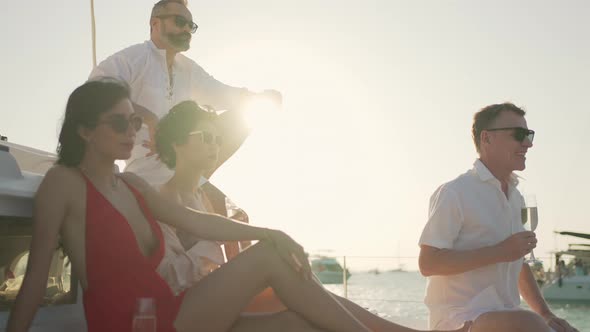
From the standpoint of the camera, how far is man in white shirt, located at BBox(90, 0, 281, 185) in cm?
388

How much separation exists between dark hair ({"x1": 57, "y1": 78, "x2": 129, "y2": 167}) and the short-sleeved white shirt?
1.65m

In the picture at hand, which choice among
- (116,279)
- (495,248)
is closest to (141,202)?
(116,279)

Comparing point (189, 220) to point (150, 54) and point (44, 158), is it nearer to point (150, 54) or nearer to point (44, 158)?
point (44, 158)

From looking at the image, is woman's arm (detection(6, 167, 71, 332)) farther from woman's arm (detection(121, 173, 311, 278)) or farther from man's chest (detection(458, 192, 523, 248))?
man's chest (detection(458, 192, 523, 248))

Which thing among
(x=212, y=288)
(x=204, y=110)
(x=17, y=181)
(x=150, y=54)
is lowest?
(x=212, y=288)

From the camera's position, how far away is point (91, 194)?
240 centimetres

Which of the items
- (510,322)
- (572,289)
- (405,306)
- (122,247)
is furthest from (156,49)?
(572,289)

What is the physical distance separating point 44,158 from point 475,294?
2.24 m

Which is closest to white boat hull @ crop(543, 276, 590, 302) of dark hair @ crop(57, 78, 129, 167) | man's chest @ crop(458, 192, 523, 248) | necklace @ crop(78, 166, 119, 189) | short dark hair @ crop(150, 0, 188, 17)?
man's chest @ crop(458, 192, 523, 248)

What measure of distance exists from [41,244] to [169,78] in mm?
2061

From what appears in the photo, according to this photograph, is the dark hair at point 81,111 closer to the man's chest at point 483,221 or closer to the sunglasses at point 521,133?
the man's chest at point 483,221

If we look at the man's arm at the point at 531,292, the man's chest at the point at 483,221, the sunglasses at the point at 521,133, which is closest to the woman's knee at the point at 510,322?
the man's chest at the point at 483,221

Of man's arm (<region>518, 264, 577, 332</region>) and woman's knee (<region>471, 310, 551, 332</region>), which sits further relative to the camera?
man's arm (<region>518, 264, 577, 332</region>)

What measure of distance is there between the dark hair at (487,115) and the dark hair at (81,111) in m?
1.93
